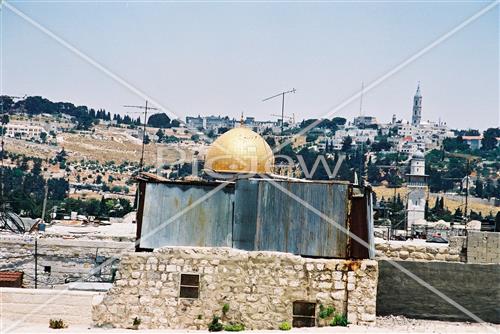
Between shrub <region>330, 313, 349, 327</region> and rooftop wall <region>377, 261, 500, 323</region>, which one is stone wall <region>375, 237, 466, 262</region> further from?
shrub <region>330, 313, 349, 327</region>

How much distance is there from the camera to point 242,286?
13102 mm

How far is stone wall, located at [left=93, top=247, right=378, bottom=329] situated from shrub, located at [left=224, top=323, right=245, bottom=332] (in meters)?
0.07

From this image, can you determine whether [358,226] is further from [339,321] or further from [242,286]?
[242,286]

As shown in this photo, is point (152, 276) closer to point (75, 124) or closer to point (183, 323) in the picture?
point (183, 323)

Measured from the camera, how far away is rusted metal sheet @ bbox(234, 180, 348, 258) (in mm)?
13289

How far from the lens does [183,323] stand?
13.2 m

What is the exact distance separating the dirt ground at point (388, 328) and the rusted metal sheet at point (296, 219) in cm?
111

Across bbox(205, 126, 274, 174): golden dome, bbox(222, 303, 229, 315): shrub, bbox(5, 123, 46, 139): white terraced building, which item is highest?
bbox(5, 123, 46, 139): white terraced building

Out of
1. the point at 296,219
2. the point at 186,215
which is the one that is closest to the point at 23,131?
the point at 186,215

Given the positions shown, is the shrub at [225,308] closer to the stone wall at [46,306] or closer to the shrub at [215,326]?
the shrub at [215,326]

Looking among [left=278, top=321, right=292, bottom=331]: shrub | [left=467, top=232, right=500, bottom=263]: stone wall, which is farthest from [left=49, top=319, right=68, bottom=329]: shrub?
[left=467, top=232, right=500, bottom=263]: stone wall

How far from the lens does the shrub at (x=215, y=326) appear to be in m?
13.1

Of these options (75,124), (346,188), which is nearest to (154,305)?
(346,188)

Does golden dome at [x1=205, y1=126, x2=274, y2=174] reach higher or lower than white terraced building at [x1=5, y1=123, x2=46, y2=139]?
lower
